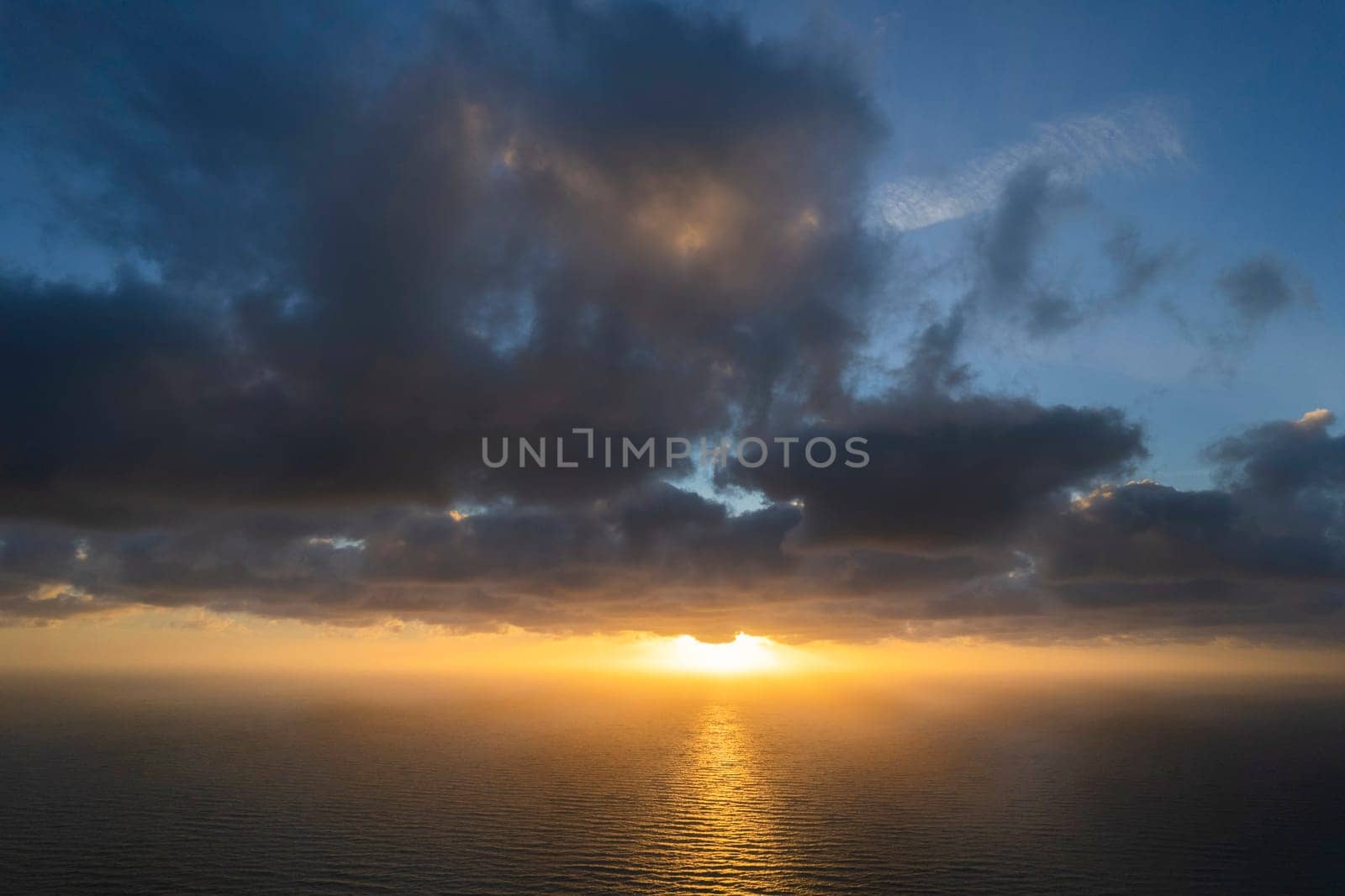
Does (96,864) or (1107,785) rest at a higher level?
(96,864)

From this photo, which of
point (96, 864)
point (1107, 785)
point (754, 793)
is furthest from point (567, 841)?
point (1107, 785)

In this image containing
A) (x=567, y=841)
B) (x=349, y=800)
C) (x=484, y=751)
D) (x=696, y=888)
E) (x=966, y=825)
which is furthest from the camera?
(x=484, y=751)

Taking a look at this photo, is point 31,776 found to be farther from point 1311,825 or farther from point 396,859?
point 1311,825

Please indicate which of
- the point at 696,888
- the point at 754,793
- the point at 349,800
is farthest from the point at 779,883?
the point at 349,800

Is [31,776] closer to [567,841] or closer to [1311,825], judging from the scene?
[567,841]

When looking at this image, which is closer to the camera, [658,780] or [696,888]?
[696,888]

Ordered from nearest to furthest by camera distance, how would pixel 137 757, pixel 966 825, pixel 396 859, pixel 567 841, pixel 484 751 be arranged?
pixel 396 859, pixel 567 841, pixel 966 825, pixel 137 757, pixel 484 751
